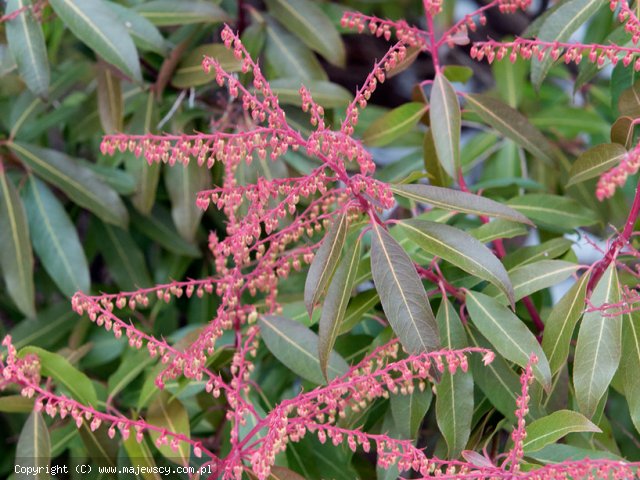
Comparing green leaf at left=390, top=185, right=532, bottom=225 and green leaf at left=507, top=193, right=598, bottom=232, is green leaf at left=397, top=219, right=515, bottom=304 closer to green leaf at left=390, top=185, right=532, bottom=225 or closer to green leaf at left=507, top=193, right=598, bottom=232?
green leaf at left=390, top=185, right=532, bottom=225

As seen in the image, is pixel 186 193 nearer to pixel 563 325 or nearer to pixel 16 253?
pixel 16 253

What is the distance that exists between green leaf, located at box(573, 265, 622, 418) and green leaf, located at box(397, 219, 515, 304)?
126 mm

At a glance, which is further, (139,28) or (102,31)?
(139,28)

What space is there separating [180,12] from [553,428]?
99cm

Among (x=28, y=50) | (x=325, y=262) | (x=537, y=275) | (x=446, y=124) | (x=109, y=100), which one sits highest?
(x=28, y=50)

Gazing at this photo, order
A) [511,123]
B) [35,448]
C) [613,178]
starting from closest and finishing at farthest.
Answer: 1. [613,178]
2. [35,448]
3. [511,123]

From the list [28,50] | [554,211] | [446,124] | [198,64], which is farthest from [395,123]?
[28,50]

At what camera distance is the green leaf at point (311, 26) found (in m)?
1.58

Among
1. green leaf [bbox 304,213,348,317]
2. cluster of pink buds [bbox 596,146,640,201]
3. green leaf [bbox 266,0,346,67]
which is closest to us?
cluster of pink buds [bbox 596,146,640,201]

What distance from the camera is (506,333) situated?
1052 mm

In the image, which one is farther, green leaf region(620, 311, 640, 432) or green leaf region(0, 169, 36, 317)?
green leaf region(0, 169, 36, 317)

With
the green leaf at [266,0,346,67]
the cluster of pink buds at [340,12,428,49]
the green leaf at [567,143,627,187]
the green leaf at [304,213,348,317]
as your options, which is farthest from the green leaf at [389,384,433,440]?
the green leaf at [266,0,346,67]

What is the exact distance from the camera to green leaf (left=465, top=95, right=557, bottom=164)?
130 centimetres

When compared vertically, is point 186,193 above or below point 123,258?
above
